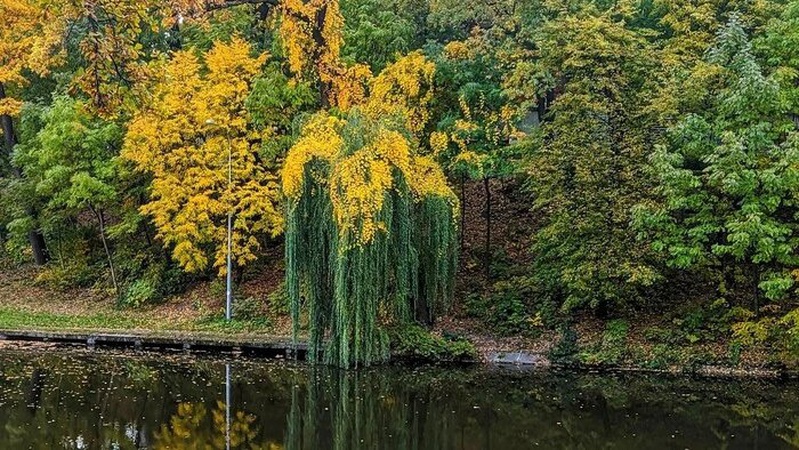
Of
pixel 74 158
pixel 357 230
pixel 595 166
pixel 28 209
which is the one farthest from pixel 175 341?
pixel 595 166

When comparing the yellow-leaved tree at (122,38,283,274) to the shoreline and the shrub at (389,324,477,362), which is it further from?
the shrub at (389,324,477,362)

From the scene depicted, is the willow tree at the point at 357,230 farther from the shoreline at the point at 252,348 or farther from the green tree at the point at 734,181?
the green tree at the point at 734,181

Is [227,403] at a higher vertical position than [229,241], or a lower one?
lower

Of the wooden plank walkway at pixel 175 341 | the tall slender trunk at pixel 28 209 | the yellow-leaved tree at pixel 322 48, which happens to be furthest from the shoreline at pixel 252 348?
the tall slender trunk at pixel 28 209

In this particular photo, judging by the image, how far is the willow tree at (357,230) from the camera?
1753 centimetres

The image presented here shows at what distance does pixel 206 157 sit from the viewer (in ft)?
77.2

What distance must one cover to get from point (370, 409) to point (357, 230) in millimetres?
4764

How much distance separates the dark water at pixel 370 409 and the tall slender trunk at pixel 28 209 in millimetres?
12678

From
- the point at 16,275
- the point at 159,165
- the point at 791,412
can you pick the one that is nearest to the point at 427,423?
the point at 791,412

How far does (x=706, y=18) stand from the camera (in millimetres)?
20984

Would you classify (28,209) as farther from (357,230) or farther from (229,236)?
(357,230)

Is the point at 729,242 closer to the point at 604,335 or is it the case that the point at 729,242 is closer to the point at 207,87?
the point at 604,335

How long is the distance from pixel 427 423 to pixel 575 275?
7.51 metres

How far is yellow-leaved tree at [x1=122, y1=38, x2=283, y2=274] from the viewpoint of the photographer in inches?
923
